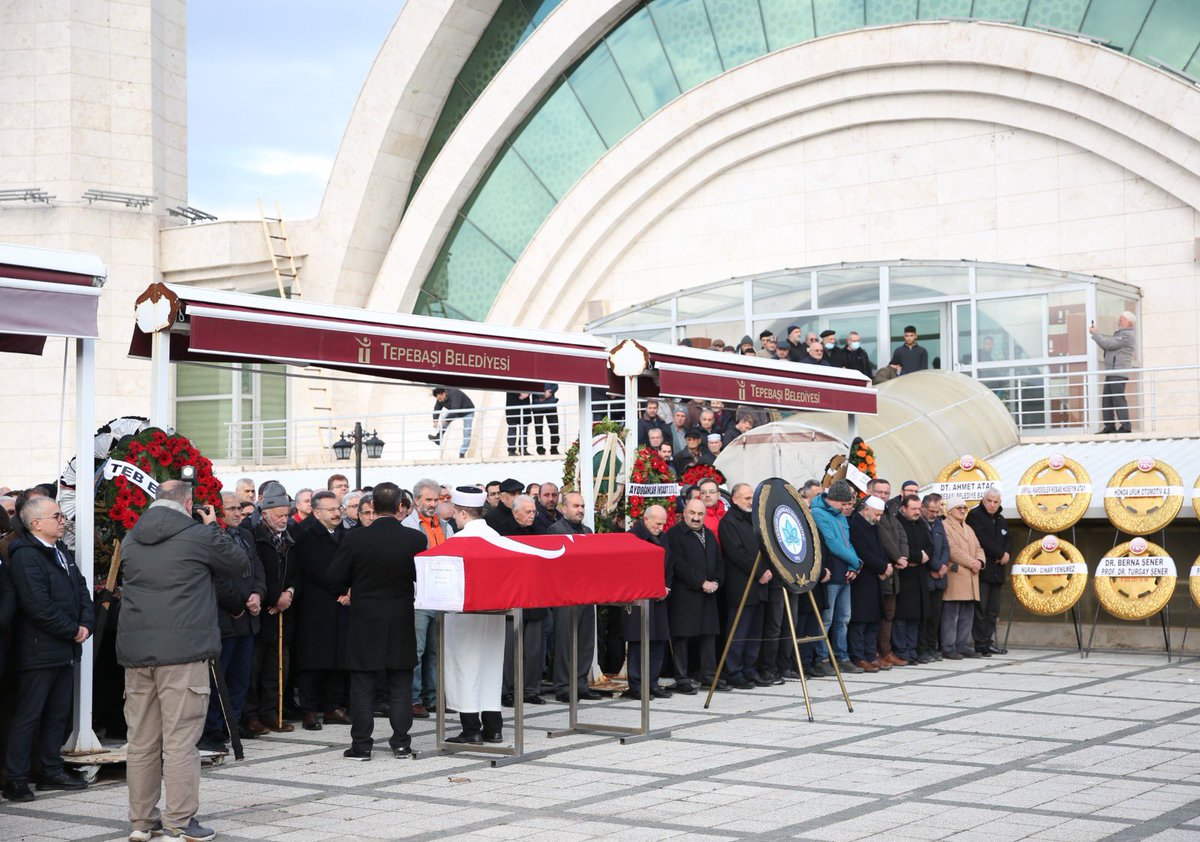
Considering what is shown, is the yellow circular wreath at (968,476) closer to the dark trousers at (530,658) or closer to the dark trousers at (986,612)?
the dark trousers at (986,612)

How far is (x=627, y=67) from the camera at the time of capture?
30.2m

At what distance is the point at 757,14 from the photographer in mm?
28500

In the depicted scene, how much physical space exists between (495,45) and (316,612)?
76.1 ft

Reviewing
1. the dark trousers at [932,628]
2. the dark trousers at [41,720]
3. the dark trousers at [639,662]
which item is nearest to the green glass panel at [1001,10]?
the dark trousers at [932,628]

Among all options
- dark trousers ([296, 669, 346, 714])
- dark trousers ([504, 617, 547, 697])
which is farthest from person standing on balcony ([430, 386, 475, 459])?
dark trousers ([296, 669, 346, 714])

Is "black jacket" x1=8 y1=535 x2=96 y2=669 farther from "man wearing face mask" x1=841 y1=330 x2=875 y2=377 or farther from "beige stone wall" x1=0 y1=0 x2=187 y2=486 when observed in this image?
"beige stone wall" x1=0 y1=0 x2=187 y2=486

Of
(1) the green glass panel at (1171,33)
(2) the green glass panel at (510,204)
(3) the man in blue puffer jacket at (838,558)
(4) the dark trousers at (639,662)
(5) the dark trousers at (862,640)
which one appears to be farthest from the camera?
(2) the green glass panel at (510,204)

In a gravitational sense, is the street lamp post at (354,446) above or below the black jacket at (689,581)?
above

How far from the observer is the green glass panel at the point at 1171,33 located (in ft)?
79.9

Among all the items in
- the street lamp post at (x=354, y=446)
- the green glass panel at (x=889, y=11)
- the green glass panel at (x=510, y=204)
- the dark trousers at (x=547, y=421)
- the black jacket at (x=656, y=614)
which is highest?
the green glass panel at (x=889, y=11)

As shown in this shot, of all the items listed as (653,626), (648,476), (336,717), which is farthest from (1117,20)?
(336,717)

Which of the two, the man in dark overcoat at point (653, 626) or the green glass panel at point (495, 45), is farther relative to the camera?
the green glass panel at point (495, 45)

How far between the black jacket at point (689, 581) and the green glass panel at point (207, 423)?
73.3 ft

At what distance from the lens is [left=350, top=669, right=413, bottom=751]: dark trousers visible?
983cm
